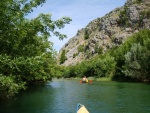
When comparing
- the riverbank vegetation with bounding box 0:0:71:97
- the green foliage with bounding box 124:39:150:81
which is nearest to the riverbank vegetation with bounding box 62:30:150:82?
the green foliage with bounding box 124:39:150:81

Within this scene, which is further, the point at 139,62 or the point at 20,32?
the point at 139,62

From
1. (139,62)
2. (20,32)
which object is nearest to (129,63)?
(139,62)

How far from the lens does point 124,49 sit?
10169cm

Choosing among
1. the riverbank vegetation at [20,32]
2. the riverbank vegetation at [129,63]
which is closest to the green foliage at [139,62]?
the riverbank vegetation at [129,63]

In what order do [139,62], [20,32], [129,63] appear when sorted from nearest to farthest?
[20,32]
[139,62]
[129,63]

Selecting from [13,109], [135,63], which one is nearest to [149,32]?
[135,63]

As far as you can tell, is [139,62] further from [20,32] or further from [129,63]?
[20,32]

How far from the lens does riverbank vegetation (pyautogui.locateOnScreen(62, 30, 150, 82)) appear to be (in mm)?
83500

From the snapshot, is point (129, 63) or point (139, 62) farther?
point (129, 63)

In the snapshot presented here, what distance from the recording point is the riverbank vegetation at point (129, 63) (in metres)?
83.5

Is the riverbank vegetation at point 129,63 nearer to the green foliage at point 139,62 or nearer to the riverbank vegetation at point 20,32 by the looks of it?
the green foliage at point 139,62

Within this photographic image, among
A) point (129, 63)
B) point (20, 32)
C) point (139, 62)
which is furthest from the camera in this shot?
point (129, 63)

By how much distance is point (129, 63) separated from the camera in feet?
282

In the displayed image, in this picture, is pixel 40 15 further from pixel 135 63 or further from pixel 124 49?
pixel 124 49
